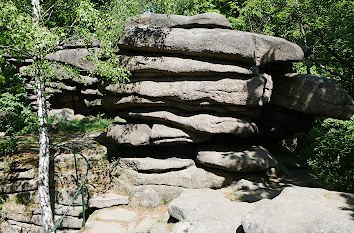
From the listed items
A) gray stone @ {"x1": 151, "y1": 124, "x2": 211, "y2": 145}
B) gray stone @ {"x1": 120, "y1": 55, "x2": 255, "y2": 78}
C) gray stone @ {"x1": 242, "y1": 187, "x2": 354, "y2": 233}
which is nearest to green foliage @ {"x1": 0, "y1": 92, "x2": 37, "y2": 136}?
gray stone @ {"x1": 120, "y1": 55, "x2": 255, "y2": 78}

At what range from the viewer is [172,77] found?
323 inches

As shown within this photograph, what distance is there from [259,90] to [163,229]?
5.00m

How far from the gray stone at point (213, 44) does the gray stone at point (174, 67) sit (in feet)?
0.96

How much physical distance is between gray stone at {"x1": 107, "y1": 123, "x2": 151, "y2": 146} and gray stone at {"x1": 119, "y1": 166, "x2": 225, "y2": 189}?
1.10 m

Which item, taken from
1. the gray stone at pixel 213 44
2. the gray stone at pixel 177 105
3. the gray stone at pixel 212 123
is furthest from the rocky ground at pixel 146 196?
the gray stone at pixel 213 44

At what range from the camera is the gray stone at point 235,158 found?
24.9 ft

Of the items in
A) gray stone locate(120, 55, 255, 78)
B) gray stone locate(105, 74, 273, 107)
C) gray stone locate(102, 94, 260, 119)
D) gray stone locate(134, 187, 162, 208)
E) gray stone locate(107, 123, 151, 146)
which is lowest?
gray stone locate(134, 187, 162, 208)

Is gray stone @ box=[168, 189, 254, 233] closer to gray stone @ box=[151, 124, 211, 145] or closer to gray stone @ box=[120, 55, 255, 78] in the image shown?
gray stone @ box=[151, 124, 211, 145]

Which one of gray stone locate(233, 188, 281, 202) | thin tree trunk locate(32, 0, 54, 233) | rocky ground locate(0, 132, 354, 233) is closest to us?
rocky ground locate(0, 132, 354, 233)

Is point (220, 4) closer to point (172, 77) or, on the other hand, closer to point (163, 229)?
point (172, 77)

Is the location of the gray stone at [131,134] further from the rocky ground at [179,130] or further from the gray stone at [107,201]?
the gray stone at [107,201]

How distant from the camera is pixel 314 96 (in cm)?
786

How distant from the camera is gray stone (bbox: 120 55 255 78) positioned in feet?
25.3

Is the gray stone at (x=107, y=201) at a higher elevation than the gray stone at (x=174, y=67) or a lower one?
lower
